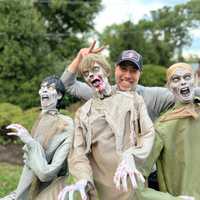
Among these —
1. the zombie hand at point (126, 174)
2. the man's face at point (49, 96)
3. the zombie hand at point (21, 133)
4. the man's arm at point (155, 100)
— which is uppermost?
the man's face at point (49, 96)

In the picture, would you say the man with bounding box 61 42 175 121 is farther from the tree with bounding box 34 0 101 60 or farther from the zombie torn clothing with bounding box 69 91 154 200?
the tree with bounding box 34 0 101 60

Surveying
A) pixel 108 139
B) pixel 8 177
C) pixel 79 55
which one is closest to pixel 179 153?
pixel 108 139

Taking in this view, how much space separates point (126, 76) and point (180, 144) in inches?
23.8

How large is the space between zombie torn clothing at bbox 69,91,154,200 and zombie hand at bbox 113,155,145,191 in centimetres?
15

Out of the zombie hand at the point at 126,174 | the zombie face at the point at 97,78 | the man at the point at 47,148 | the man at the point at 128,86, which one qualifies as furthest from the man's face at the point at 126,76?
the zombie hand at the point at 126,174

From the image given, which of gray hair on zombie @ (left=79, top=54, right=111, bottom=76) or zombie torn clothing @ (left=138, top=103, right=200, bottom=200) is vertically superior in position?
gray hair on zombie @ (left=79, top=54, right=111, bottom=76)

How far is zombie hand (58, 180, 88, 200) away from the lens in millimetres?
2662

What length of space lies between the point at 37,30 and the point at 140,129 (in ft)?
51.2

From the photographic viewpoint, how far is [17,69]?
1752 centimetres

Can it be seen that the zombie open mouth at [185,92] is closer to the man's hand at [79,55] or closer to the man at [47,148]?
the man at [47,148]

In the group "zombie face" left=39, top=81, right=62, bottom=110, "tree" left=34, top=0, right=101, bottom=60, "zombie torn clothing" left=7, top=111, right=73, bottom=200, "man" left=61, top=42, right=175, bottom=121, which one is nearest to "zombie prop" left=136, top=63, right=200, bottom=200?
"man" left=61, top=42, right=175, bottom=121

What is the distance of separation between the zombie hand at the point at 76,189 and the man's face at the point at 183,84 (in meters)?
0.80

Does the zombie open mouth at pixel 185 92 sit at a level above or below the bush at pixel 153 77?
above

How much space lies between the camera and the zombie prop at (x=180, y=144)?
303 cm
